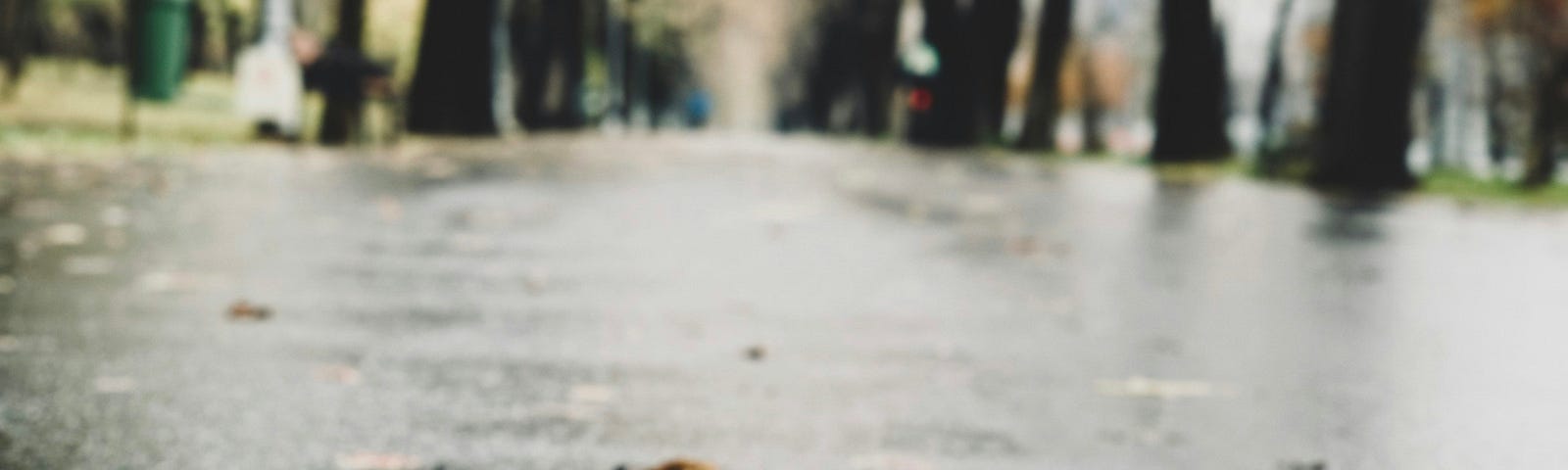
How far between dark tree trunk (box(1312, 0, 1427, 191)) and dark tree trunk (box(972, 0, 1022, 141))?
18.6 meters

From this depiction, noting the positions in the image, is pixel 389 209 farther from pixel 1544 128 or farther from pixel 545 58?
pixel 545 58

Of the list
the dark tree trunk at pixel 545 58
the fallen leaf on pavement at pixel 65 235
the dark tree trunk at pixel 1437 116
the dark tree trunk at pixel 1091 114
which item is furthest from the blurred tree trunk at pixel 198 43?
the dark tree trunk at pixel 1437 116

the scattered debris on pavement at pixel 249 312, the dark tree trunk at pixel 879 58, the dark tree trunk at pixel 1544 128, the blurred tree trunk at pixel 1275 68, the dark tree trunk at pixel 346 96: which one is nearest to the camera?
the scattered debris on pavement at pixel 249 312

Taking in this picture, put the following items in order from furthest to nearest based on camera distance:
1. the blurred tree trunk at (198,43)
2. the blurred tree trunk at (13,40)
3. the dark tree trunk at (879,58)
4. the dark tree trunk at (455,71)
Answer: the dark tree trunk at (879,58), the blurred tree trunk at (198,43), the dark tree trunk at (455,71), the blurred tree trunk at (13,40)

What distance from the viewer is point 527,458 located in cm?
458

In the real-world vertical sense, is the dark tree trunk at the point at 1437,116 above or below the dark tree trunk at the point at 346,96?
below

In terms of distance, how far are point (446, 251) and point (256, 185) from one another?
527 centimetres

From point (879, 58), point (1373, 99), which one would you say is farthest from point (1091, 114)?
point (1373, 99)

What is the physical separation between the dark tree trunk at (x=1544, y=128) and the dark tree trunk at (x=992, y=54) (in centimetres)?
1531

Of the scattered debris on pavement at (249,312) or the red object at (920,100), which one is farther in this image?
the red object at (920,100)

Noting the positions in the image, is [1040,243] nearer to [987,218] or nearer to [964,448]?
[987,218]

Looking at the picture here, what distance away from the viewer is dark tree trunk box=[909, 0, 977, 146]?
39719 millimetres

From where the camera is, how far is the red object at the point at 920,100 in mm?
40031

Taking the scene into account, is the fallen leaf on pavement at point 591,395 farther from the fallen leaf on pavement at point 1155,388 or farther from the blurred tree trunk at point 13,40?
the blurred tree trunk at point 13,40
